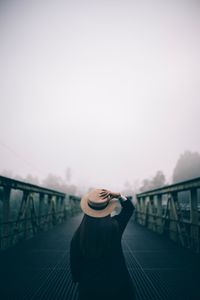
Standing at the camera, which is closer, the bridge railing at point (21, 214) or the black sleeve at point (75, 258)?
the black sleeve at point (75, 258)

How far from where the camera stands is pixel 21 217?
758 cm

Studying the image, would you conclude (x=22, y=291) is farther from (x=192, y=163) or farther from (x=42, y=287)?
(x=192, y=163)

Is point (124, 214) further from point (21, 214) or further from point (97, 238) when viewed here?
point (21, 214)

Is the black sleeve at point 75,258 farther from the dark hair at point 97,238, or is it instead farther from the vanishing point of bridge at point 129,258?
the vanishing point of bridge at point 129,258

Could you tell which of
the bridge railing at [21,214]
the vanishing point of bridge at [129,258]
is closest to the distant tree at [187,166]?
the bridge railing at [21,214]

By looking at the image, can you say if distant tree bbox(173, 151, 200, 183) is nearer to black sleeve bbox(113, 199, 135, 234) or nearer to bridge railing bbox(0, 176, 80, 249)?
bridge railing bbox(0, 176, 80, 249)

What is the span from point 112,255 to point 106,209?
0.45 meters

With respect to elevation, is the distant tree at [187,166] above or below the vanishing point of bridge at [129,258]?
above

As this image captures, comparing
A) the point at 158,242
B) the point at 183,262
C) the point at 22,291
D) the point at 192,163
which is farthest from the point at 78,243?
the point at 192,163

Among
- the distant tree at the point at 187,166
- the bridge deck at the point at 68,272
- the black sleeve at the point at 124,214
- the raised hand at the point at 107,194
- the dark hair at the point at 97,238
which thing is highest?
the distant tree at the point at 187,166

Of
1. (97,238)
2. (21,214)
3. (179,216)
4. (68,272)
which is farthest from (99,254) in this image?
(21,214)

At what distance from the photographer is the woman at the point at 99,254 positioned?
2407 mm

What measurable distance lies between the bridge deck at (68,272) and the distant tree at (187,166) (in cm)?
7333

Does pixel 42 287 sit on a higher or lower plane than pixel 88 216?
lower
